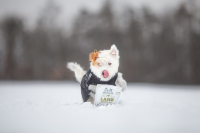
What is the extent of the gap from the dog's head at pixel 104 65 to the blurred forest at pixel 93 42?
334 inches

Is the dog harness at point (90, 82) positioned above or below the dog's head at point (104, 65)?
below

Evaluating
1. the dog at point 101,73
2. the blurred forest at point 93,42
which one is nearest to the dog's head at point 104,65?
the dog at point 101,73

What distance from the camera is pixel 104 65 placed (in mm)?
2344

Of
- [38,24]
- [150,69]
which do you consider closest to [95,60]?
[150,69]

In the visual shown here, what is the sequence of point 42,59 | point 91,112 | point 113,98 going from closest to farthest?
point 91,112
point 113,98
point 42,59

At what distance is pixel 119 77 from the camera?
2.56 m

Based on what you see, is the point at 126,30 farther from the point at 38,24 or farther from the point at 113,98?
the point at 113,98

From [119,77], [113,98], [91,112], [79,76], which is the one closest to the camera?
[91,112]

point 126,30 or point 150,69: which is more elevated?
point 126,30

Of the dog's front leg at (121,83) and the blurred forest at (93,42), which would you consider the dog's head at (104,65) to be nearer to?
the dog's front leg at (121,83)

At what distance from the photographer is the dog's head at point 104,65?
2312mm

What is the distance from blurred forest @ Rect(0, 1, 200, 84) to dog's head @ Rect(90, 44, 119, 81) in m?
8.48

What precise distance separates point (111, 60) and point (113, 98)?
55 centimetres

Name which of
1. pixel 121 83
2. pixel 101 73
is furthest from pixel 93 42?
pixel 101 73
